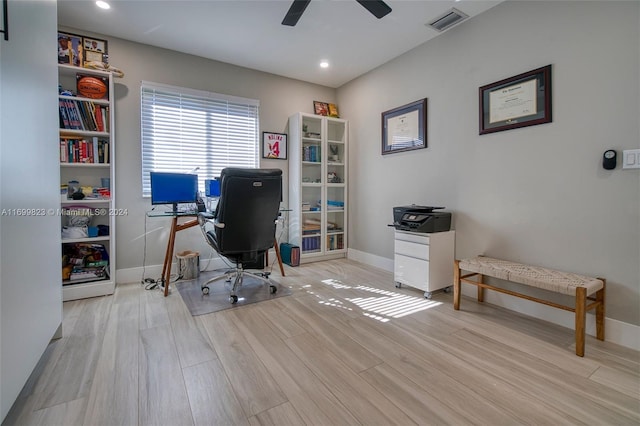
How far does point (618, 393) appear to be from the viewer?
148 cm

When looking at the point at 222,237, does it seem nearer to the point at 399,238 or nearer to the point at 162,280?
the point at 162,280

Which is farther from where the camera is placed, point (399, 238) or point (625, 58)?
point (399, 238)

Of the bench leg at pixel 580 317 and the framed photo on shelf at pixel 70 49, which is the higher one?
the framed photo on shelf at pixel 70 49

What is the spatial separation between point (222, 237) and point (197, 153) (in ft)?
5.20

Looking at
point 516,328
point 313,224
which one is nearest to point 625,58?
point 516,328

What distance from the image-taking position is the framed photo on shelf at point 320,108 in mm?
4402

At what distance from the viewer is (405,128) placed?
3.48m

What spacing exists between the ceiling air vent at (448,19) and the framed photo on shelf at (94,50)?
10.8 feet

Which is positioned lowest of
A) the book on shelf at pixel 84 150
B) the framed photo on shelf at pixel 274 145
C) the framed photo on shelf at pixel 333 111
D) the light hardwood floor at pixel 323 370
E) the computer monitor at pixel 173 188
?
the light hardwood floor at pixel 323 370

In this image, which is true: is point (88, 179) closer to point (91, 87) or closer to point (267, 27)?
point (91, 87)

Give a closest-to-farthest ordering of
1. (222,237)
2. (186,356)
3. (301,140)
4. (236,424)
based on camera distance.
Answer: (236,424)
(186,356)
(222,237)
(301,140)

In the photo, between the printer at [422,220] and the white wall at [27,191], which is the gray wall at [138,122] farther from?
the printer at [422,220]

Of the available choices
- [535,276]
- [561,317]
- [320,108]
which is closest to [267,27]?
[320,108]

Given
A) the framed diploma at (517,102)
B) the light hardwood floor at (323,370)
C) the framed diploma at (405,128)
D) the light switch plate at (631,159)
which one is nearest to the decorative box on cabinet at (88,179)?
the light hardwood floor at (323,370)
